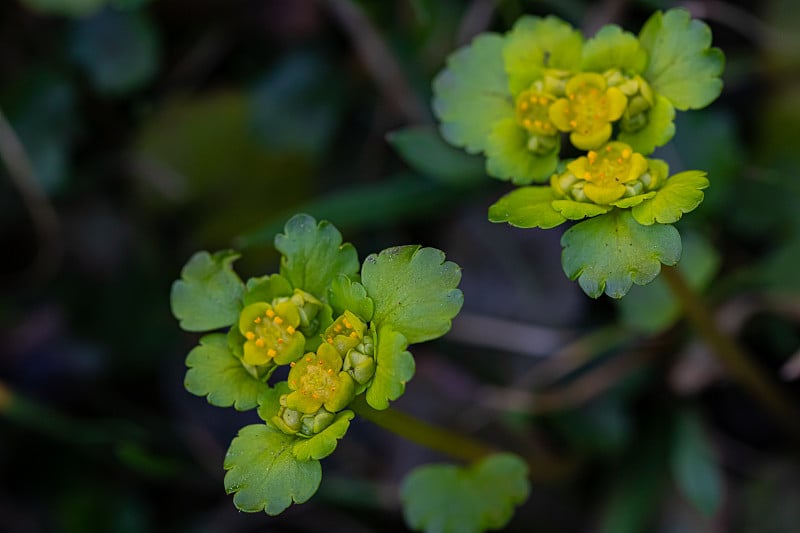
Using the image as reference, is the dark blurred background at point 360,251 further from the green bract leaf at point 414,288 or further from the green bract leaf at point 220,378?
the green bract leaf at point 414,288

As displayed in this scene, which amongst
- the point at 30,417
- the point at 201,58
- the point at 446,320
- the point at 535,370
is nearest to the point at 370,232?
the point at 535,370

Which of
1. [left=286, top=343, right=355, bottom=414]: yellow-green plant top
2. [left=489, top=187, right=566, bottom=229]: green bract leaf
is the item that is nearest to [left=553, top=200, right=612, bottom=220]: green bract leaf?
[left=489, top=187, right=566, bottom=229]: green bract leaf

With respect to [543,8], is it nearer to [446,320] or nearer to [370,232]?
[370,232]

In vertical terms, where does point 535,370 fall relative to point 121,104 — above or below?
below

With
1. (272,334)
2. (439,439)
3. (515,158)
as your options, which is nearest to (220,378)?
(272,334)

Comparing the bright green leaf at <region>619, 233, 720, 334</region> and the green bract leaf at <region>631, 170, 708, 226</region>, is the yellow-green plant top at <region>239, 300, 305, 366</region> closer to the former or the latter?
the green bract leaf at <region>631, 170, 708, 226</region>

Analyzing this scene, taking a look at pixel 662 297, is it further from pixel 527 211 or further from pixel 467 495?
pixel 527 211
